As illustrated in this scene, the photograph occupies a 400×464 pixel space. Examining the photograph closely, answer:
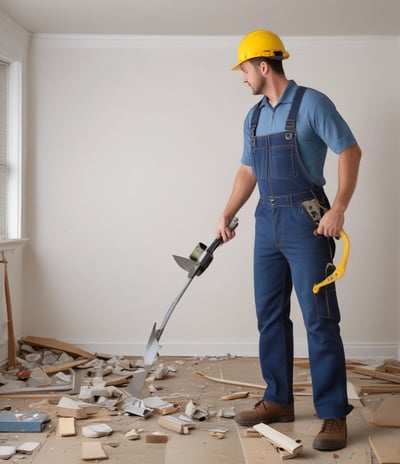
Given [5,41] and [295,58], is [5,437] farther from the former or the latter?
[295,58]

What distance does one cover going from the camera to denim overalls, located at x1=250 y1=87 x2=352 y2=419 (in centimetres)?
285

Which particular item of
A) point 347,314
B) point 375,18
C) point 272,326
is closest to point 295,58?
point 375,18

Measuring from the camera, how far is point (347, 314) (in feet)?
15.8

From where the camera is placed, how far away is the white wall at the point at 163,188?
475cm

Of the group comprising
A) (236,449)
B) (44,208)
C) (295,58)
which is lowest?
(236,449)

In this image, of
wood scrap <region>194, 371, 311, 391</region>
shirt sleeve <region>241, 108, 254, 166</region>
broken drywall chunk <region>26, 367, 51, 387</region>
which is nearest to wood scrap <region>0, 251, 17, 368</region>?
broken drywall chunk <region>26, 367, 51, 387</region>

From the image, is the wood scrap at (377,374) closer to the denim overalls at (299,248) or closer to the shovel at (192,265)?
the denim overalls at (299,248)

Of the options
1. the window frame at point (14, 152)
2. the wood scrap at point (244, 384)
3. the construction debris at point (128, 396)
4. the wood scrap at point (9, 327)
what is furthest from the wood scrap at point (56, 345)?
the wood scrap at point (244, 384)

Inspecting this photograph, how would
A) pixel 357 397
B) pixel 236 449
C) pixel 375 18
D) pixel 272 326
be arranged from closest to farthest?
pixel 236 449, pixel 272 326, pixel 357 397, pixel 375 18

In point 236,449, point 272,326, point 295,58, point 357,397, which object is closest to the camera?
point 236,449

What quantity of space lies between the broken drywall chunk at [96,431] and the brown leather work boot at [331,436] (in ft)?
2.96

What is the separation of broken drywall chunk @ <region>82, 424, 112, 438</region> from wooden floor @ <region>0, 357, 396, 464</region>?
28mm

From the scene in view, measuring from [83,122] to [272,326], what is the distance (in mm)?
2352

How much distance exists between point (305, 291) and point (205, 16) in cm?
219
